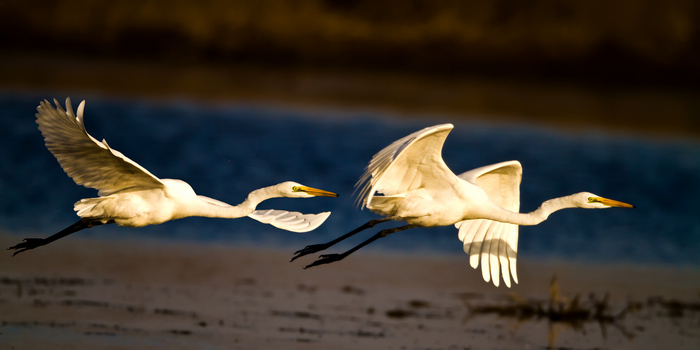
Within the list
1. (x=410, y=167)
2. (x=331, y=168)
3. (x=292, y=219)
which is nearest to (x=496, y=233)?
(x=410, y=167)

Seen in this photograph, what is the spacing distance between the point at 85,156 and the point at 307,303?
436 centimetres

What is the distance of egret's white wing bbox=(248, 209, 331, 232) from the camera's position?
9.05 meters

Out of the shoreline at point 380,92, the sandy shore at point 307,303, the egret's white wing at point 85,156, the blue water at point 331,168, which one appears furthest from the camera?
the shoreline at point 380,92

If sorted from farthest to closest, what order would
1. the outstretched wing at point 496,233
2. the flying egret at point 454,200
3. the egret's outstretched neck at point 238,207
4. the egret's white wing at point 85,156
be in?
the outstretched wing at point 496,233 < the egret's outstretched neck at point 238,207 < the flying egret at point 454,200 < the egret's white wing at point 85,156

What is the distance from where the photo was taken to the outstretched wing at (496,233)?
10.0 m

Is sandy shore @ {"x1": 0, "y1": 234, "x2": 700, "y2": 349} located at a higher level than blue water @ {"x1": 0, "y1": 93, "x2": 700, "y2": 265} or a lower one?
lower

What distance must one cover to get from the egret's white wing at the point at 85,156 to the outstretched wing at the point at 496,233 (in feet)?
11.8

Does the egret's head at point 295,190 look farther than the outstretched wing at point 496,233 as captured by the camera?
No

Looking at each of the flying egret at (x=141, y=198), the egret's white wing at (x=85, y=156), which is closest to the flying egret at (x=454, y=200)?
the flying egret at (x=141, y=198)

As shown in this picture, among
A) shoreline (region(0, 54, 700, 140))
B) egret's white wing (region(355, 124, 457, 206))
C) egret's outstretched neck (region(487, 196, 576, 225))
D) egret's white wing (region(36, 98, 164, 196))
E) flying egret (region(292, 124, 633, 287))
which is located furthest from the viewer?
shoreline (region(0, 54, 700, 140))

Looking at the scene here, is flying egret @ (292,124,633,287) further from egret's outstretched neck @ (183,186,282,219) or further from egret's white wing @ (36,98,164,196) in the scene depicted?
egret's white wing @ (36,98,164,196)

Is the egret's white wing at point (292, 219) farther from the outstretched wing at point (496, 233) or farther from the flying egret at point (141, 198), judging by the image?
the outstretched wing at point (496, 233)

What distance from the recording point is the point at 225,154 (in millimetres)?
19750

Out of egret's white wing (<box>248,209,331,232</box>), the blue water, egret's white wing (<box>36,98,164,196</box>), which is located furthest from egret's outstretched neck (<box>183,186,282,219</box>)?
the blue water
